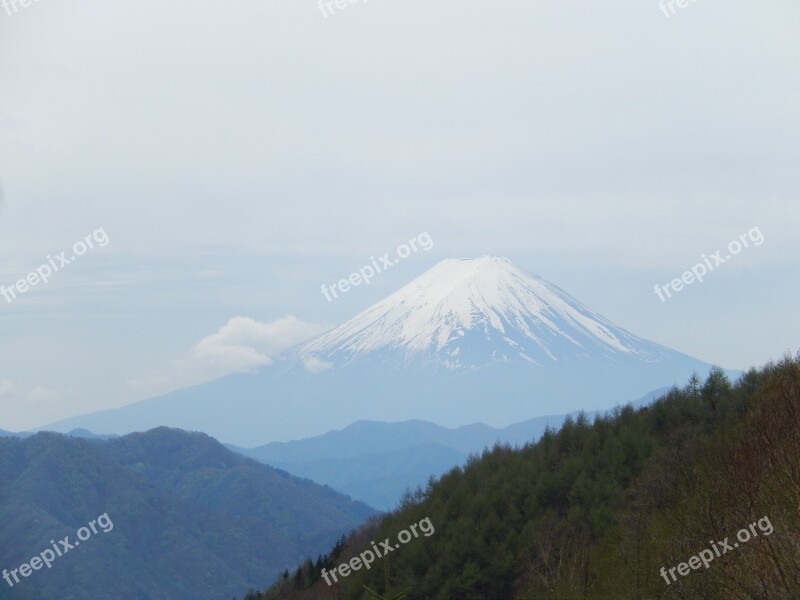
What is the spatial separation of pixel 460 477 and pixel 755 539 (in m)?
38.5

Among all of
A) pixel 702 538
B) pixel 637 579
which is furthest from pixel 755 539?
pixel 637 579

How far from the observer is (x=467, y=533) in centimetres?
4506

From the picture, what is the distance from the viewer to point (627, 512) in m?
36.8

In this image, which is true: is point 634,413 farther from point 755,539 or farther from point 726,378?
point 755,539

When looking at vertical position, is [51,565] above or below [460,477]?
above

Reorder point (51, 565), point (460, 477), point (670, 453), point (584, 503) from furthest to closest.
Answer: point (51, 565) < point (460, 477) < point (584, 503) < point (670, 453)

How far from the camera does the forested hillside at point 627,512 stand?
60.3 feet

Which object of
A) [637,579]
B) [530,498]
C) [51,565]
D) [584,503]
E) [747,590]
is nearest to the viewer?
[747,590]

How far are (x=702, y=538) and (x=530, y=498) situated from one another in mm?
26389

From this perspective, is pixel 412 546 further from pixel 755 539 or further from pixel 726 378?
pixel 755 539

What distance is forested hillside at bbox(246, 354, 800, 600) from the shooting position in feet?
60.3

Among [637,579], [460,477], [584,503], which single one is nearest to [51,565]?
[460,477]

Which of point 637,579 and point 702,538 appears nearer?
point 702,538

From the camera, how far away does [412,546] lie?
4594 centimetres
